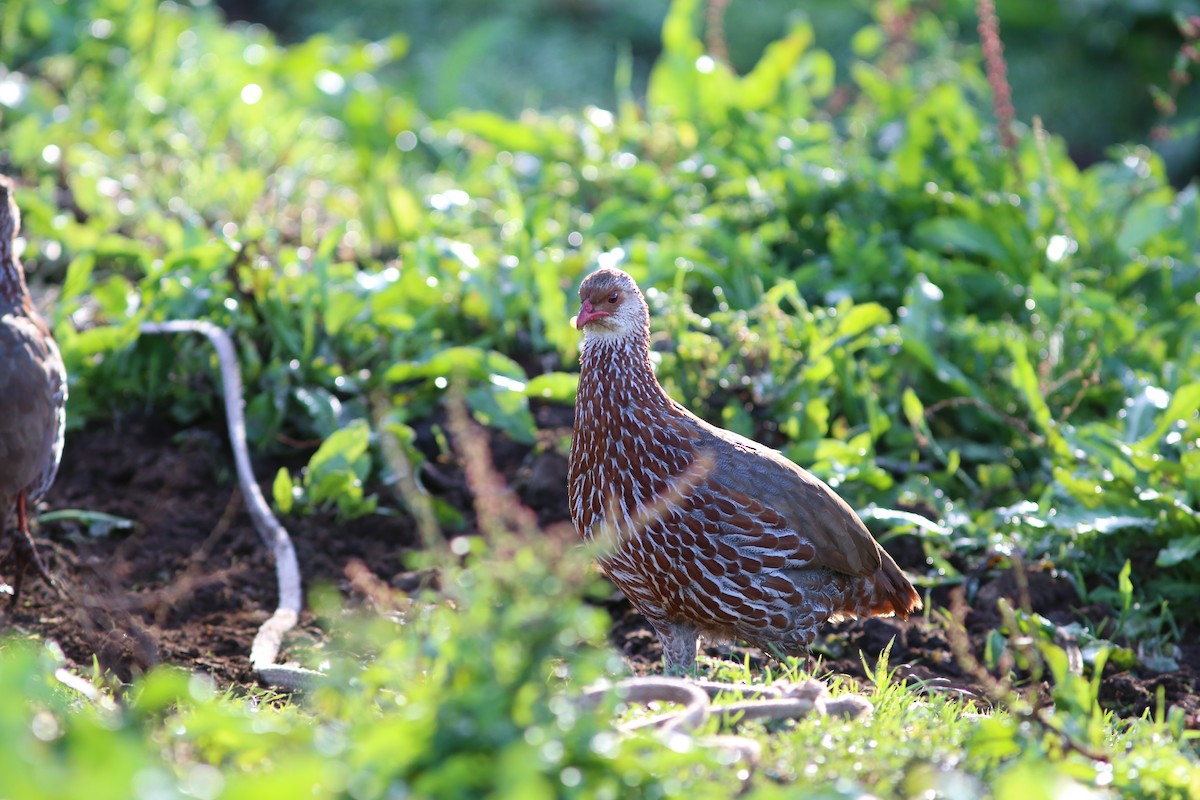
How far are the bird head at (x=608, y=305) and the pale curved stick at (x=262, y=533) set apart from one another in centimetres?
130

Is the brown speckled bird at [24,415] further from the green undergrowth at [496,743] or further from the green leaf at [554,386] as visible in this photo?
the green leaf at [554,386]

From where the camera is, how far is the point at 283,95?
862 centimetres

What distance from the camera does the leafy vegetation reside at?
2.46 metres

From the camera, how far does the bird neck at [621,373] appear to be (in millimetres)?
4074

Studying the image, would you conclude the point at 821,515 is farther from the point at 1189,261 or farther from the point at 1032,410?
the point at 1189,261

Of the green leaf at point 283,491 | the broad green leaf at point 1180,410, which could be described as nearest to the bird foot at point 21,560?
the green leaf at point 283,491

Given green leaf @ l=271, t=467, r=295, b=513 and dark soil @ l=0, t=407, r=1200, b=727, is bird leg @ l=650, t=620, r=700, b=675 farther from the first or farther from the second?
green leaf @ l=271, t=467, r=295, b=513

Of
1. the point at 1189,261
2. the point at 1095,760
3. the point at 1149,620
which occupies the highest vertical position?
the point at 1189,261

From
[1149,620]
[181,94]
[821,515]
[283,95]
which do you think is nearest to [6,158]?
[181,94]

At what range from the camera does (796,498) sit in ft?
13.4

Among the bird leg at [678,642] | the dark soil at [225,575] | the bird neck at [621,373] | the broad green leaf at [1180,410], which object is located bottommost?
the dark soil at [225,575]

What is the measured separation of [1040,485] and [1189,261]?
220cm

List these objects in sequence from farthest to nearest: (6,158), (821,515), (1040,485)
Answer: (6,158) → (1040,485) → (821,515)

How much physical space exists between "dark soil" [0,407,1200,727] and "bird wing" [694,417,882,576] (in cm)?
30
